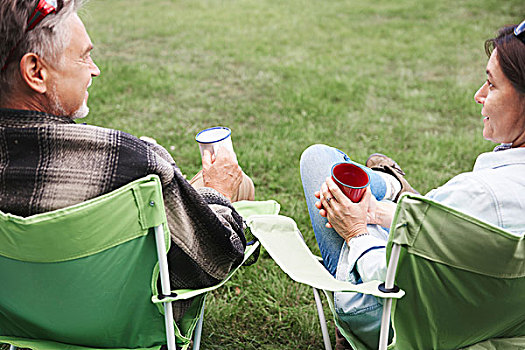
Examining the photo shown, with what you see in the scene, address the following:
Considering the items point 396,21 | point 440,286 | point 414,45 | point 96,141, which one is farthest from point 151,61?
point 440,286

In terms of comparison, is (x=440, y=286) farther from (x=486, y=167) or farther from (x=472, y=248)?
(x=486, y=167)

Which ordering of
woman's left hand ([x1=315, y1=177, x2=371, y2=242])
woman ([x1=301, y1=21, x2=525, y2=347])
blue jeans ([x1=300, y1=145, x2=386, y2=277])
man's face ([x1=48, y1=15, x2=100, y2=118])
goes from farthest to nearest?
blue jeans ([x1=300, y1=145, x2=386, y2=277]) → woman's left hand ([x1=315, y1=177, x2=371, y2=242]) → man's face ([x1=48, y1=15, x2=100, y2=118]) → woman ([x1=301, y1=21, x2=525, y2=347])

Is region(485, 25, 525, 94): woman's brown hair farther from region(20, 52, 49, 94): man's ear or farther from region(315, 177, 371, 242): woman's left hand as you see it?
region(20, 52, 49, 94): man's ear

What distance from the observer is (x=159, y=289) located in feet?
5.45

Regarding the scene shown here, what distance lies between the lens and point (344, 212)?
1.94 metres

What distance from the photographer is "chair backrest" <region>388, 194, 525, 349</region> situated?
4.42ft

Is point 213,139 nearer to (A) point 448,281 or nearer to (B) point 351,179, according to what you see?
(B) point 351,179

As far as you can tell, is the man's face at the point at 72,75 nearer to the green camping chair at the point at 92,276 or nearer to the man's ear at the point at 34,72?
the man's ear at the point at 34,72

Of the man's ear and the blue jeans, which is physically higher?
the man's ear

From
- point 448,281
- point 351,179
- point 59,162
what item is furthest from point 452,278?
point 59,162

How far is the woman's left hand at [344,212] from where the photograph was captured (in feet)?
6.35

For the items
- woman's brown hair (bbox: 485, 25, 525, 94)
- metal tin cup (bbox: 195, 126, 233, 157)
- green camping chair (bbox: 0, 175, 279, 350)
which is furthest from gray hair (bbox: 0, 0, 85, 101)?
woman's brown hair (bbox: 485, 25, 525, 94)

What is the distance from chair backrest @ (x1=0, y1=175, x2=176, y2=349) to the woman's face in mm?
1128

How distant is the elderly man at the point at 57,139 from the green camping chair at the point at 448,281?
52 cm
